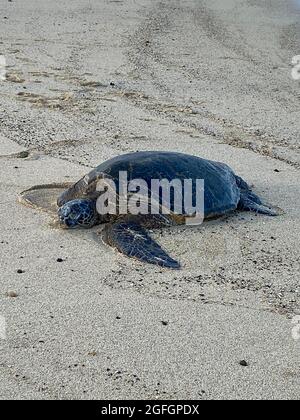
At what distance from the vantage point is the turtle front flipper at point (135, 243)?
3.76 meters

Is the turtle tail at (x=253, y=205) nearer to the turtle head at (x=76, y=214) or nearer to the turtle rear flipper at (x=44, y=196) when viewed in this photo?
the turtle head at (x=76, y=214)

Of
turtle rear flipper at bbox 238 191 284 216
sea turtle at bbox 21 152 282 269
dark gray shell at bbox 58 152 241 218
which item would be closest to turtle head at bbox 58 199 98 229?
sea turtle at bbox 21 152 282 269

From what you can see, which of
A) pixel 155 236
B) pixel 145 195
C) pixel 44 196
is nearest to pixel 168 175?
pixel 145 195

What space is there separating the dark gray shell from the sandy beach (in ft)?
0.44

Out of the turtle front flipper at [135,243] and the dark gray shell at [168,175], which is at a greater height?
the dark gray shell at [168,175]

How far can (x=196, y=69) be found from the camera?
26.6 ft

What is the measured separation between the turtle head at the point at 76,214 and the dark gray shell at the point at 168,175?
13cm

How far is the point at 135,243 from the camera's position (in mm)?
3895

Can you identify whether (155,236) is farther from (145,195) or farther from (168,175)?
(168,175)

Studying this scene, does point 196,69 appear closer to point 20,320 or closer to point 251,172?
point 251,172

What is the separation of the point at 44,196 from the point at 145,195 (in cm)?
83

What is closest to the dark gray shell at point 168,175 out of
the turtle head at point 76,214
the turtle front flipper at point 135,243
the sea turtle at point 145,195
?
the sea turtle at point 145,195

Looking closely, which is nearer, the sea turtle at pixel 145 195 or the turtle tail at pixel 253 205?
the sea turtle at pixel 145 195

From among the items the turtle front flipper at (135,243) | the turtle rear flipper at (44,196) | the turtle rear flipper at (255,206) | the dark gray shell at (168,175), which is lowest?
the turtle rear flipper at (44,196)
